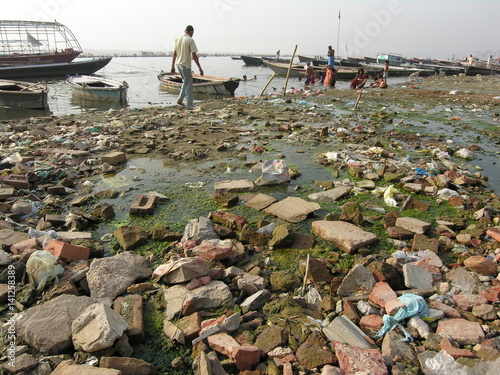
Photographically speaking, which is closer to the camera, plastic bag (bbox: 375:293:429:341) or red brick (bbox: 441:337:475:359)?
red brick (bbox: 441:337:475:359)

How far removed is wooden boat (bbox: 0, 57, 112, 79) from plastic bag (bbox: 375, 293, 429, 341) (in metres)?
28.0

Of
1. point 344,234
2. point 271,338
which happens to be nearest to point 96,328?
point 271,338

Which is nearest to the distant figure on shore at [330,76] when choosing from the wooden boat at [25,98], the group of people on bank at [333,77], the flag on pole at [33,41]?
the group of people on bank at [333,77]

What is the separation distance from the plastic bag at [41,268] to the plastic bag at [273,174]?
2525 mm

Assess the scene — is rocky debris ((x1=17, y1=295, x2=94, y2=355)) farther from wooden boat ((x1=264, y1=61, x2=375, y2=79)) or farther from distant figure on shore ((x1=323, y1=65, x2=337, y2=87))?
wooden boat ((x1=264, y1=61, x2=375, y2=79))

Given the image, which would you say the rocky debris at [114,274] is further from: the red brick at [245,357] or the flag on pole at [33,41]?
the flag on pole at [33,41]

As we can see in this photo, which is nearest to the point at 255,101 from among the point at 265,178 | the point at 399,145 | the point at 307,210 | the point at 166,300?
the point at 399,145

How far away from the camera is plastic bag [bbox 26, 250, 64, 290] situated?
7.41 ft

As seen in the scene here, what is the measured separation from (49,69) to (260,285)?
1100 inches

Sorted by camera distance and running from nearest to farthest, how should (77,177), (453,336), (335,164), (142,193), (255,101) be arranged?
(453,336)
(142,193)
(77,177)
(335,164)
(255,101)

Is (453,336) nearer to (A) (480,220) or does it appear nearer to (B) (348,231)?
(B) (348,231)

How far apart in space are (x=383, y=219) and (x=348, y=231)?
0.56 metres

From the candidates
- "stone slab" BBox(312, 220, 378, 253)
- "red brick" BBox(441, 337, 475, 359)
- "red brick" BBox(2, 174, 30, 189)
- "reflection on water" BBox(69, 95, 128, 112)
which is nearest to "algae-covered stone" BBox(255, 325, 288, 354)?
"red brick" BBox(441, 337, 475, 359)

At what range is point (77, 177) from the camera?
14.9 ft
